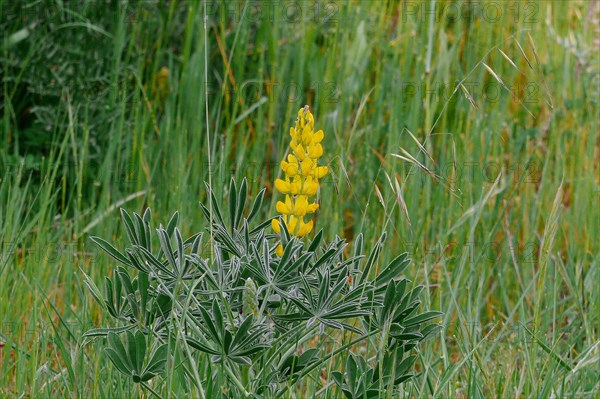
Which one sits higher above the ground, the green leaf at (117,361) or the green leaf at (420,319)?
the green leaf at (420,319)

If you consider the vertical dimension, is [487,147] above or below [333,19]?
below

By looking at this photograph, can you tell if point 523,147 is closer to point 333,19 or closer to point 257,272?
point 333,19

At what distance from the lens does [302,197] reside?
4.88ft

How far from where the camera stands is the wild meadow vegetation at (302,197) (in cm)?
147

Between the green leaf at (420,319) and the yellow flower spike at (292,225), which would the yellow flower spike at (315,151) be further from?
the green leaf at (420,319)

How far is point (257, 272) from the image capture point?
4.53 ft

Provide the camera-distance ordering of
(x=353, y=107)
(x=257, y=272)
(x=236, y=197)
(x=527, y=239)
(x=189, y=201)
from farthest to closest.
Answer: (x=353, y=107) → (x=527, y=239) → (x=189, y=201) → (x=236, y=197) → (x=257, y=272)

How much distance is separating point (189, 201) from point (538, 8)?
1.91m

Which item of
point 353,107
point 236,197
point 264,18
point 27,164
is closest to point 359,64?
point 353,107

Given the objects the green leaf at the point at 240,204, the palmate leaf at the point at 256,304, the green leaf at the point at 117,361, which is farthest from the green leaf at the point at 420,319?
the green leaf at the point at 117,361

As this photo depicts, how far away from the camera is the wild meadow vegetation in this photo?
147 cm

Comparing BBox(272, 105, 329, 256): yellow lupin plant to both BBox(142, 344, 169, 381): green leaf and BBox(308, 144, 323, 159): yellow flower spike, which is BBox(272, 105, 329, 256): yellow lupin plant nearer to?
BBox(308, 144, 323, 159): yellow flower spike

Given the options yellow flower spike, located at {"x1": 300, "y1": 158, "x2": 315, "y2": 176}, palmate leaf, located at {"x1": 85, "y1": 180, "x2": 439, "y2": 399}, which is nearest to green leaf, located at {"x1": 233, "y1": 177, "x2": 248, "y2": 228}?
palmate leaf, located at {"x1": 85, "y1": 180, "x2": 439, "y2": 399}

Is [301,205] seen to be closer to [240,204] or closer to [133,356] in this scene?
[240,204]
